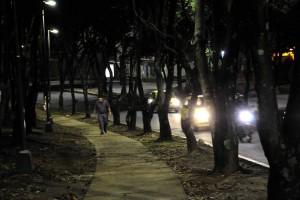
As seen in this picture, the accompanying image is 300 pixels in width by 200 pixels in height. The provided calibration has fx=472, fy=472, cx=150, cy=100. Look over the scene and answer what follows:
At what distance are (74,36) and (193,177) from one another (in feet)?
75.6

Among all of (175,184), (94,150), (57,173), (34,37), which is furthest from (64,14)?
(175,184)

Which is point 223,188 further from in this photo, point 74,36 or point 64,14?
point 74,36

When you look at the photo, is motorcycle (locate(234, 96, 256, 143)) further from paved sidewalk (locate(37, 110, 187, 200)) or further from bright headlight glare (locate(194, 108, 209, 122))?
paved sidewalk (locate(37, 110, 187, 200))

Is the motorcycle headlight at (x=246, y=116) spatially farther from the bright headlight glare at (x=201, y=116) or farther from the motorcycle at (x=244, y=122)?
the bright headlight glare at (x=201, y=116)

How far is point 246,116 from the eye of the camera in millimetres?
19391

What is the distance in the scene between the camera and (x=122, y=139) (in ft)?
63.4

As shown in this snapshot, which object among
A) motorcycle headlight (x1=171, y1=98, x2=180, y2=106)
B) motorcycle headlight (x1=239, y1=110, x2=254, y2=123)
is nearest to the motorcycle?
motorcycle headlight (x1=239, y1=110, x2=254, y2=123)

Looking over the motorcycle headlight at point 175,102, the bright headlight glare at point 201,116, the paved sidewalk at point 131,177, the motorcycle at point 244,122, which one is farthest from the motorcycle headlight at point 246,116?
the motorcycle headlight at point 175,102

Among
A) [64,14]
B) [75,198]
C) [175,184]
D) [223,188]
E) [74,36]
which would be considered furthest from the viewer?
[74,36]

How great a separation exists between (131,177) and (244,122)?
8509 mm

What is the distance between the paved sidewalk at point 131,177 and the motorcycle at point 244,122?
148 inches

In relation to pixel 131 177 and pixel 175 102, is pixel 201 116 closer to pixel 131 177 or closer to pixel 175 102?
pixel 131 177

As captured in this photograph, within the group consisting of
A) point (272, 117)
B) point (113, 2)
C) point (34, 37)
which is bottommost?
point (272, 117)

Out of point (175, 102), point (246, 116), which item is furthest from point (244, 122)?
point (175, 102)
